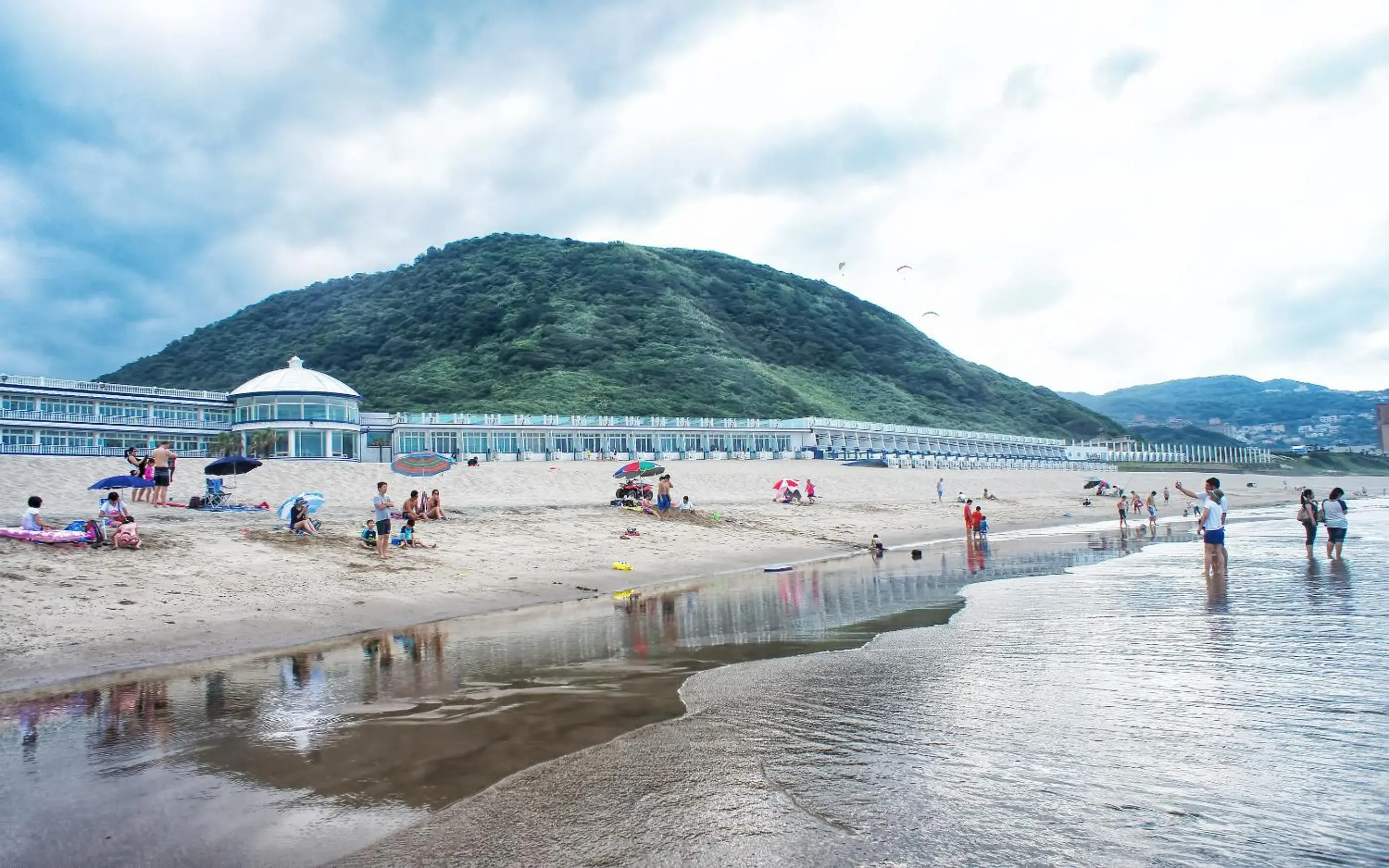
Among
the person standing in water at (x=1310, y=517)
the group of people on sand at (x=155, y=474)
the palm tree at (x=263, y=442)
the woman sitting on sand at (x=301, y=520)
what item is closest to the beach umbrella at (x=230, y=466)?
the group of people on sand at (x=155, y=474)

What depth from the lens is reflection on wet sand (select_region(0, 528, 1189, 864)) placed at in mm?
5301

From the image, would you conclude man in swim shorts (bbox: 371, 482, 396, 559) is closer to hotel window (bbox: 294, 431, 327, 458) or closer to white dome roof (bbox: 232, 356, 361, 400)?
hotel window (bbox: 294, 431, 327, 458)

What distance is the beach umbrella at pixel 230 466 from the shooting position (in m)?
27.3

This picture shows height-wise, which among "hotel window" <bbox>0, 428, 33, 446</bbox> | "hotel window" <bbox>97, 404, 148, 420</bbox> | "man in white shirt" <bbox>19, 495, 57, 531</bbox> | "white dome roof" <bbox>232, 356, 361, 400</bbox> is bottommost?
"man in white shirt" <bbox>19, 495, 57, 531</bbox>

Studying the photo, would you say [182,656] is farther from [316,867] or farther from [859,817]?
[859,817]

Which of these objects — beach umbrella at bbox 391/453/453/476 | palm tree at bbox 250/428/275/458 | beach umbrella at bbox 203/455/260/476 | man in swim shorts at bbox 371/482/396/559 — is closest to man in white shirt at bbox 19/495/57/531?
man in swim shorts at bbox 371/482/396/559

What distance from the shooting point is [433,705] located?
7.49 meters

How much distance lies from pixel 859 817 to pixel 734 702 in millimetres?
2848

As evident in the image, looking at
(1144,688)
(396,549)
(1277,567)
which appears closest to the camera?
(1144,688)

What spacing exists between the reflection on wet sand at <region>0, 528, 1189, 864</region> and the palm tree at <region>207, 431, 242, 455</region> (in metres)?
46.5

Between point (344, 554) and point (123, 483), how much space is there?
6313 mm

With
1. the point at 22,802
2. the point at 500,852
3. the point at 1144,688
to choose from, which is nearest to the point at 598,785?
the point at 500,852

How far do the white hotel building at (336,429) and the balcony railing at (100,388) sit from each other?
0.10 m

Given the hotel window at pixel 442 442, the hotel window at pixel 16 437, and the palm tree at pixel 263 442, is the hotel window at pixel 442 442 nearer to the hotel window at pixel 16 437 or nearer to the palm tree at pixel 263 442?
the palm tree at pixel 263 442
